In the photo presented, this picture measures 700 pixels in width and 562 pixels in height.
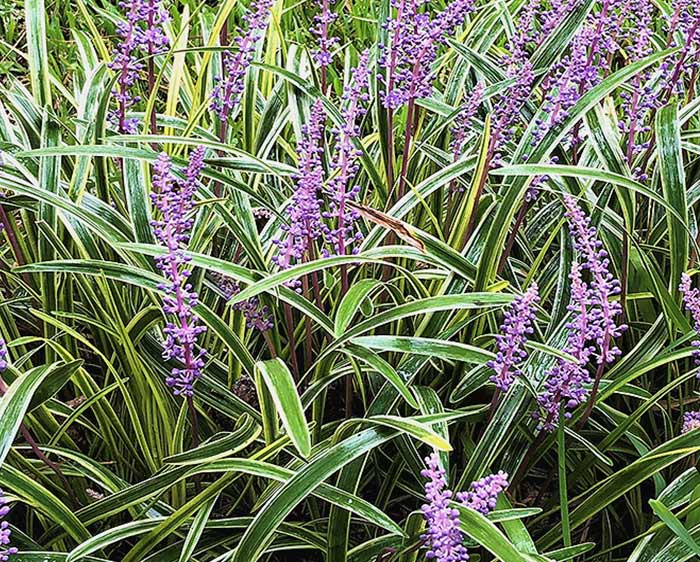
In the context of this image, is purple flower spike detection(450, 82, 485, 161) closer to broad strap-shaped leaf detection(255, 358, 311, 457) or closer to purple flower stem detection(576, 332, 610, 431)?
purple flower stem detection(576, 332, 610, 431)

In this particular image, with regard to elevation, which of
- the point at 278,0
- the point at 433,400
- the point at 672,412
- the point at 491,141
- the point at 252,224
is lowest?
the point at 672,412

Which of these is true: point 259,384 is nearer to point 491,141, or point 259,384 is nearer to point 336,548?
point 336,548

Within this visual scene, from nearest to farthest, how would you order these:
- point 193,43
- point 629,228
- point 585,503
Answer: point 585,503 < point 629,228 < point 193,43

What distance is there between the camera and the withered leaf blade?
2.26 m

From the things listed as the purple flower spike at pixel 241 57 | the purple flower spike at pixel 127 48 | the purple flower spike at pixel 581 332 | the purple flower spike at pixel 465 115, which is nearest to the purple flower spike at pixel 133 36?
the purple flower spike at pixel 127 48

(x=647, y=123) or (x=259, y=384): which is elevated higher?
(x=647, y=123)

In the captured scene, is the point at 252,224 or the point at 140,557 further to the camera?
the point at 252,224

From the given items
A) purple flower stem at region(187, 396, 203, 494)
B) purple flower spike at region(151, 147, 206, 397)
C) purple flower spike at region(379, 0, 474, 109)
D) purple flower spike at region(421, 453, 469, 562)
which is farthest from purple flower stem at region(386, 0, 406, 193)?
purple flower spike at region(421, 453, 469, 562)

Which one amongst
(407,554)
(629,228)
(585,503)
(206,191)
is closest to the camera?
(407,554)

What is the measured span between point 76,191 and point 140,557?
43.5 inches

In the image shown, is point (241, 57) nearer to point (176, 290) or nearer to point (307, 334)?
point (307, 334)

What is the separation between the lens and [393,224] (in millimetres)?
2305

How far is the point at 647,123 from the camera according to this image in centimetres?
333

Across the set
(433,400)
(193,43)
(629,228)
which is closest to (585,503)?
(433,400)
